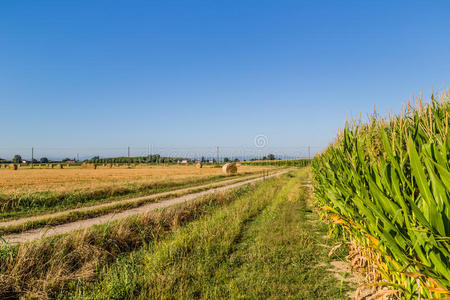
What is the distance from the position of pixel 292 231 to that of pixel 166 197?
957 centimetres

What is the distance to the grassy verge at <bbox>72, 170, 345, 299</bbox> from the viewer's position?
12.0 ft

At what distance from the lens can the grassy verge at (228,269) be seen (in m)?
3.67

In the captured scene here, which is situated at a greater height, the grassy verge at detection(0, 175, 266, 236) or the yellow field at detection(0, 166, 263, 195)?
the yellow field at detection(0, 166, 263, 195)

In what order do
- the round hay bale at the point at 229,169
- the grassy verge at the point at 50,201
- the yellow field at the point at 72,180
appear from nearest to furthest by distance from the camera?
the grassy verge at the point at 50,201 < the yellow field at the point at 72,180 < the round hay bale at the point at 229,169

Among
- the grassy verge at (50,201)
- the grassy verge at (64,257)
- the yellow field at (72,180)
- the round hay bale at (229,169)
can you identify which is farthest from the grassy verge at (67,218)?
the round hay bale at (229,169)

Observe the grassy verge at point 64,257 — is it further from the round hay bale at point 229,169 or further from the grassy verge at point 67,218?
the round hay bale at point 229,169

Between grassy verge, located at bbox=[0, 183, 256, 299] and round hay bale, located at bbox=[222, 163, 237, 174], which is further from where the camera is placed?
round hay bale, located at bbox=[222, 163, 237, 174]

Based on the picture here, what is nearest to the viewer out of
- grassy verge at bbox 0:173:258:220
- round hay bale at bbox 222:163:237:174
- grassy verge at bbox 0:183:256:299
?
grassy verge at bbox 0:183:256:299

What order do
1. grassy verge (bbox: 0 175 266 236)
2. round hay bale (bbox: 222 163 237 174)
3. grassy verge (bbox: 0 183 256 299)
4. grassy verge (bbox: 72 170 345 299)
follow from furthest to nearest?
round hay bale (bbox: 222 163 237 174) → grassy verge (bbox: 0 175 266 236) → grassy verge (bbox: 0 183 256 299) → grassy verge (bbox: 72 170 345 299)

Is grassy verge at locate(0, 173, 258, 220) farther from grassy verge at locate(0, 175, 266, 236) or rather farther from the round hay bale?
the round hay bale

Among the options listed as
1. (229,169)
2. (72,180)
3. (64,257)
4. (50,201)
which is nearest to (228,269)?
(64,257)

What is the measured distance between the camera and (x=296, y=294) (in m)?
3.58

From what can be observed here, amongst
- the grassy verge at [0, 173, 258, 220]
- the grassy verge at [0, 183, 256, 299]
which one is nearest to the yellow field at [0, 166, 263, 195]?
the grassy verge at [0, 173, 258, 220]

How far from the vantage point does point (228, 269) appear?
4.59m
